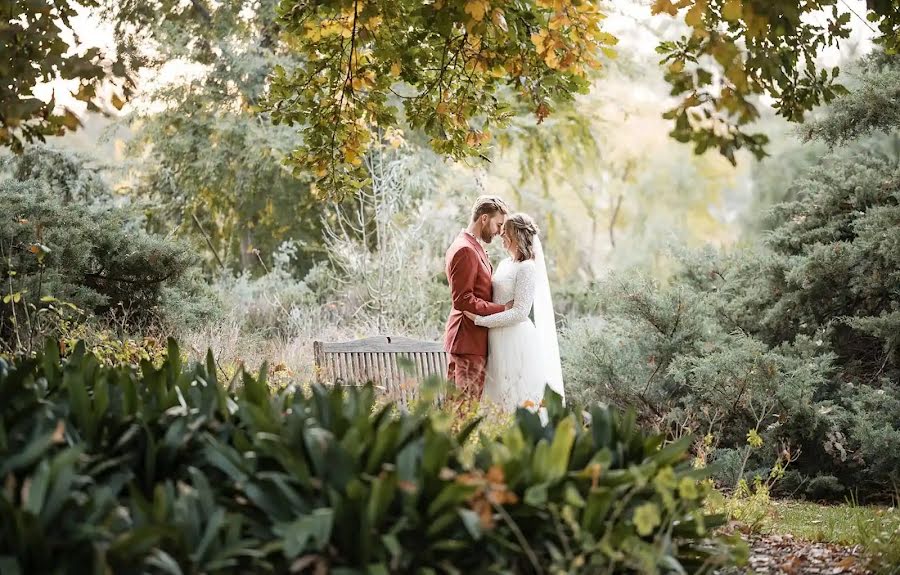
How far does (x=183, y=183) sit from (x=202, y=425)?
13457mm

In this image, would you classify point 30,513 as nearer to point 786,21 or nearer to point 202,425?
point 202,425

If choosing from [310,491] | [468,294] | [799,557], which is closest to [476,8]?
[310,491]

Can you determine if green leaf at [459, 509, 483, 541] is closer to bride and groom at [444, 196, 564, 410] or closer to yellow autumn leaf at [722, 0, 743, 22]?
yellow autumn leaf at [722, 0, 743, 22]

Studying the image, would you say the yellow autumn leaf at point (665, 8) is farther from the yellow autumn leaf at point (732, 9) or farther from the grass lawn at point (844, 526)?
the grass lawn at point (844, 526)

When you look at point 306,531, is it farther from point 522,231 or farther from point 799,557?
point 522,231

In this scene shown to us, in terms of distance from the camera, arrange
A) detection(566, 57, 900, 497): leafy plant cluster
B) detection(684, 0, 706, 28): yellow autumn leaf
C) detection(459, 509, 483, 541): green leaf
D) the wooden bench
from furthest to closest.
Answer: the wooden bench
detection(566, 57, 900, 497): leafy plant cluster
detection(684, 0, 706, 28): yellow autumn leaf
detection(459, 509, 483, 541): green leaf

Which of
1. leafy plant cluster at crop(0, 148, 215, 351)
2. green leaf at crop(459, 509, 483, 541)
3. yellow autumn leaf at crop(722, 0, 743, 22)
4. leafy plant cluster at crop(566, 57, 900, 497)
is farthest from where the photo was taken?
leafy plant cluster at crop(0, 148, 215, 351)

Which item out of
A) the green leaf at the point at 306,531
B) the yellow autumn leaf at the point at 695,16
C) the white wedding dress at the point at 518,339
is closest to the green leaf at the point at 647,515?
the green leaf at the point at 306,531

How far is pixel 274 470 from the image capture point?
2.48 meters

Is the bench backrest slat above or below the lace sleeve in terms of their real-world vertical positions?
below

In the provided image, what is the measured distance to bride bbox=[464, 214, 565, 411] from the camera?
5930mm

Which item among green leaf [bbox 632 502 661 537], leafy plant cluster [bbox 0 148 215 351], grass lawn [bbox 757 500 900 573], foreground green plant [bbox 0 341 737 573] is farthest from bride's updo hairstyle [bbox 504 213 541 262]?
green leaf [bbox 632 502 661 537]

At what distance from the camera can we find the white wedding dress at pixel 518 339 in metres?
5.93

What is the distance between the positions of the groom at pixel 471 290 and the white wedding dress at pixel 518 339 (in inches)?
2.9
